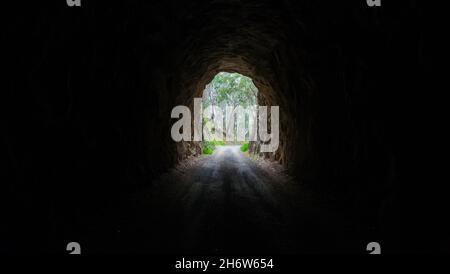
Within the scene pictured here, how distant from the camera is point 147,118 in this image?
40.2 ft

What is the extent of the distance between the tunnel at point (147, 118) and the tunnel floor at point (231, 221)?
64 mm

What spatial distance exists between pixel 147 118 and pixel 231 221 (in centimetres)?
679

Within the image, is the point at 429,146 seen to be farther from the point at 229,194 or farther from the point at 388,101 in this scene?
the point at 229,194

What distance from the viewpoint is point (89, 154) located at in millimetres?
7133

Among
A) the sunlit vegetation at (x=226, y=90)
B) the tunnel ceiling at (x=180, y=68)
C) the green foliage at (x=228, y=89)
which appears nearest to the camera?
the tunnel ceiling at (x=180, y=68)

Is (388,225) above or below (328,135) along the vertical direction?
below

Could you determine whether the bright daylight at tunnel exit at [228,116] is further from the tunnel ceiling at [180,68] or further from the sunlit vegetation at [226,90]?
the tunnel ceiling at [180,68]

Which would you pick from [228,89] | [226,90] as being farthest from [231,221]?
[228,89]

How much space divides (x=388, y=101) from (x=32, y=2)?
6859 mm

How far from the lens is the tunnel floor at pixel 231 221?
18.0 ft

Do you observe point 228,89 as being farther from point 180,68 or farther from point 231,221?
point 231,221

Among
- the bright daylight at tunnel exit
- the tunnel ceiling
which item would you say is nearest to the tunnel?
the tunnel ceiling

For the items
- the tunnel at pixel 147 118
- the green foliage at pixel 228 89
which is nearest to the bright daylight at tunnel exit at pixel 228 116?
→ the green foliage at pixel 228 89

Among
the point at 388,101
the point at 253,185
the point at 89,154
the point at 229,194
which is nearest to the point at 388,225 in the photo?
the point at 388,101
